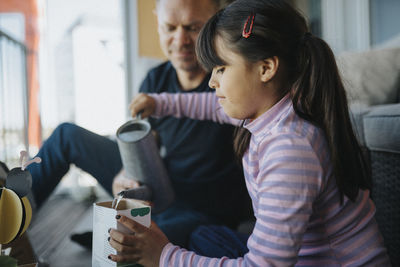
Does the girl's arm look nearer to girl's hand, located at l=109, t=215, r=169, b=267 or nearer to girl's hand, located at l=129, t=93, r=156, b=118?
girl's hand, located at l=129, t=93, r=156, b=118

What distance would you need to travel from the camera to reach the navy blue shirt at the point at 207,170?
3.95 feet

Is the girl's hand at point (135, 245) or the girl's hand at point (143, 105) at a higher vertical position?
the girl's hand at point (143, 105)

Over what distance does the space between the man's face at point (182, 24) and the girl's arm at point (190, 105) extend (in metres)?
0.18

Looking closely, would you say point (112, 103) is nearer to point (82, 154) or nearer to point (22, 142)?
point (22, 142)

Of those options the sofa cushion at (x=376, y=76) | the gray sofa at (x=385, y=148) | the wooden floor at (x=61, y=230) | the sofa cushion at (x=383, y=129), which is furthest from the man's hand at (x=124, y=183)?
the sofa cushion at (x=376, y=76)

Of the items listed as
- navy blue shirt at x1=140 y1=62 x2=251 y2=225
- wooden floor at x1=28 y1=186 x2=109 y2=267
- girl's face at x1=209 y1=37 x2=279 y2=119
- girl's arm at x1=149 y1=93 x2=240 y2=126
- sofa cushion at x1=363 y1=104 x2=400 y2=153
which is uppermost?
girl's face at x1=209 y1=37 x2=279 y2=119

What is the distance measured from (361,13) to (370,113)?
1935mm

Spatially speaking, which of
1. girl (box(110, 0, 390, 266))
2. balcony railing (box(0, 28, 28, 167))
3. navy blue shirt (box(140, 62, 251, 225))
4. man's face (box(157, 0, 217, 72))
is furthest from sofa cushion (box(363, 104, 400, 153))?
balcony railing (box(0, 28, 28, 167))

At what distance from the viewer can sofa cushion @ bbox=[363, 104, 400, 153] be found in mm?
927

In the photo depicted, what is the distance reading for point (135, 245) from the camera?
2.02 feet

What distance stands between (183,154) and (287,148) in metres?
0.74

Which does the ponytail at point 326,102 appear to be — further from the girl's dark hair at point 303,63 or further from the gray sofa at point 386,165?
the gray sofa at point 386,165

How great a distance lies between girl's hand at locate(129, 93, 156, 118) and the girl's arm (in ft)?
0.07

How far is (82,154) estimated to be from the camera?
114cm
